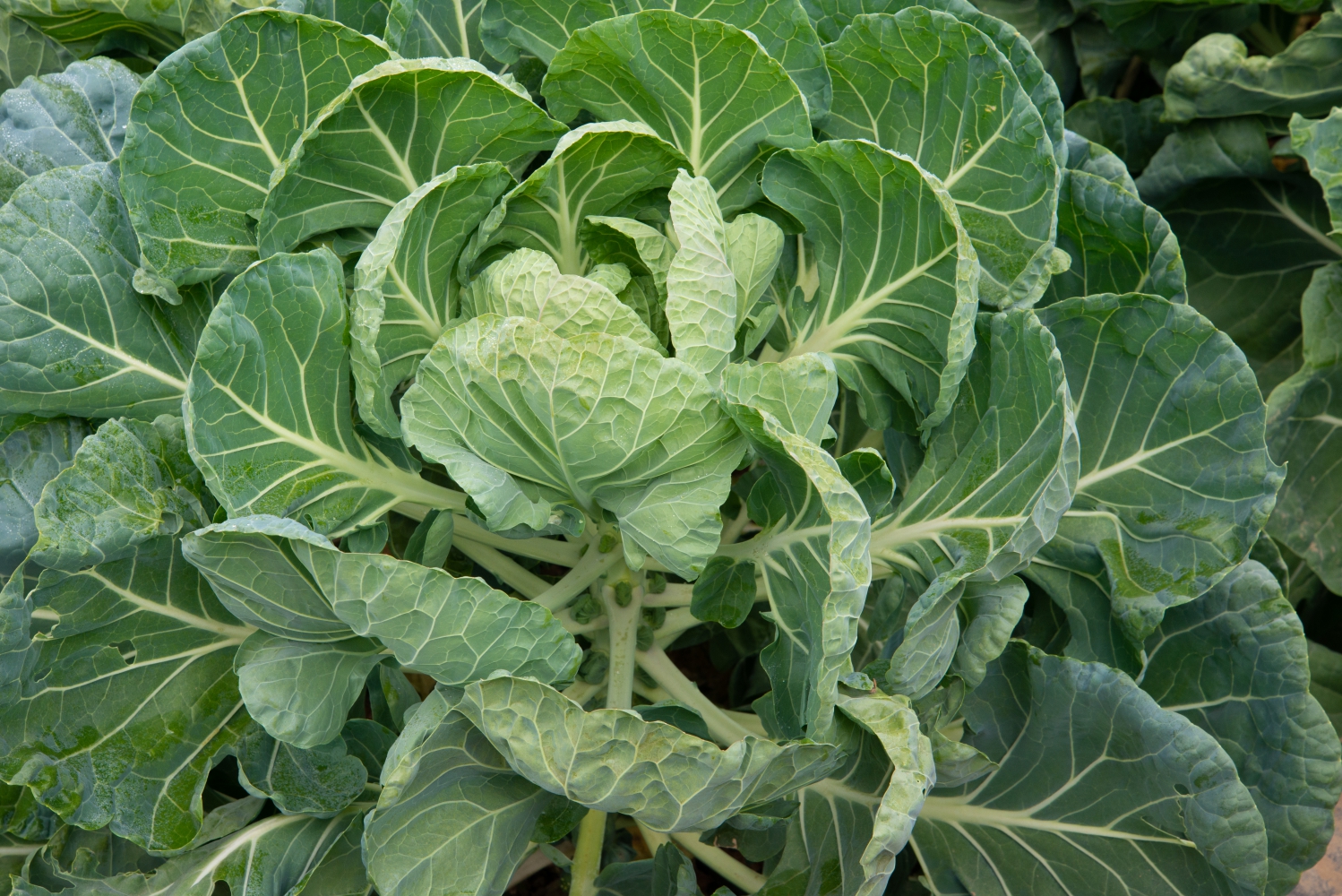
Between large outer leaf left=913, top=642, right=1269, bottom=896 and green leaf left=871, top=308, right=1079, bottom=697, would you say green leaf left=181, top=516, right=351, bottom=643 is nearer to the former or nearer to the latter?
green leaf left=871, top=308, right=1079, bottom=697

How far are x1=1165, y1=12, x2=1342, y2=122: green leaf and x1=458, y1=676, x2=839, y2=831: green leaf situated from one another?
6.68 ft

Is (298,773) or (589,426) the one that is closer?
(589,426)

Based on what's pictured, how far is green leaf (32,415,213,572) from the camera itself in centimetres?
160

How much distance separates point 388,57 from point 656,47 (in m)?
0.44

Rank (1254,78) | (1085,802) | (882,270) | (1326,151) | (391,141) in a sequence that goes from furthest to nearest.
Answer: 1. (1254,78)
2. (1326,151)
3. (1085,802)
4. (882,270)
5. (391,141)

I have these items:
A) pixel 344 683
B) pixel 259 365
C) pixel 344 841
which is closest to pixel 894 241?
pixel 259 365

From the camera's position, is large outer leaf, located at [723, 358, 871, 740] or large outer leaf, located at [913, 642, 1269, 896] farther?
large outer leaf, located at [913, 642, 1269, 896]

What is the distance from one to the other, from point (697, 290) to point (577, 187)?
40 cm

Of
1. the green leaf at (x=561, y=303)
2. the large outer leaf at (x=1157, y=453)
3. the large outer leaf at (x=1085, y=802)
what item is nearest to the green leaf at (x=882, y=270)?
the large outer leaf at (x=1157, y=453)

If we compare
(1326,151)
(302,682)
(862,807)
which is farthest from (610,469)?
(1326,151)

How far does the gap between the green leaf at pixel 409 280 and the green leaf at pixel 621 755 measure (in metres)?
0.51

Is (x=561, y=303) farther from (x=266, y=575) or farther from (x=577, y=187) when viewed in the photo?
(x=266, y=575)

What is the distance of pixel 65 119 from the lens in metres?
2.02

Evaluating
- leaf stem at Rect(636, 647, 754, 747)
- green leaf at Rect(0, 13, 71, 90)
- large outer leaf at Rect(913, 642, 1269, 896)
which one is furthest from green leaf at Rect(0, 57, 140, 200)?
large outer leaf at Rect(913, 642, 1269, 896)
